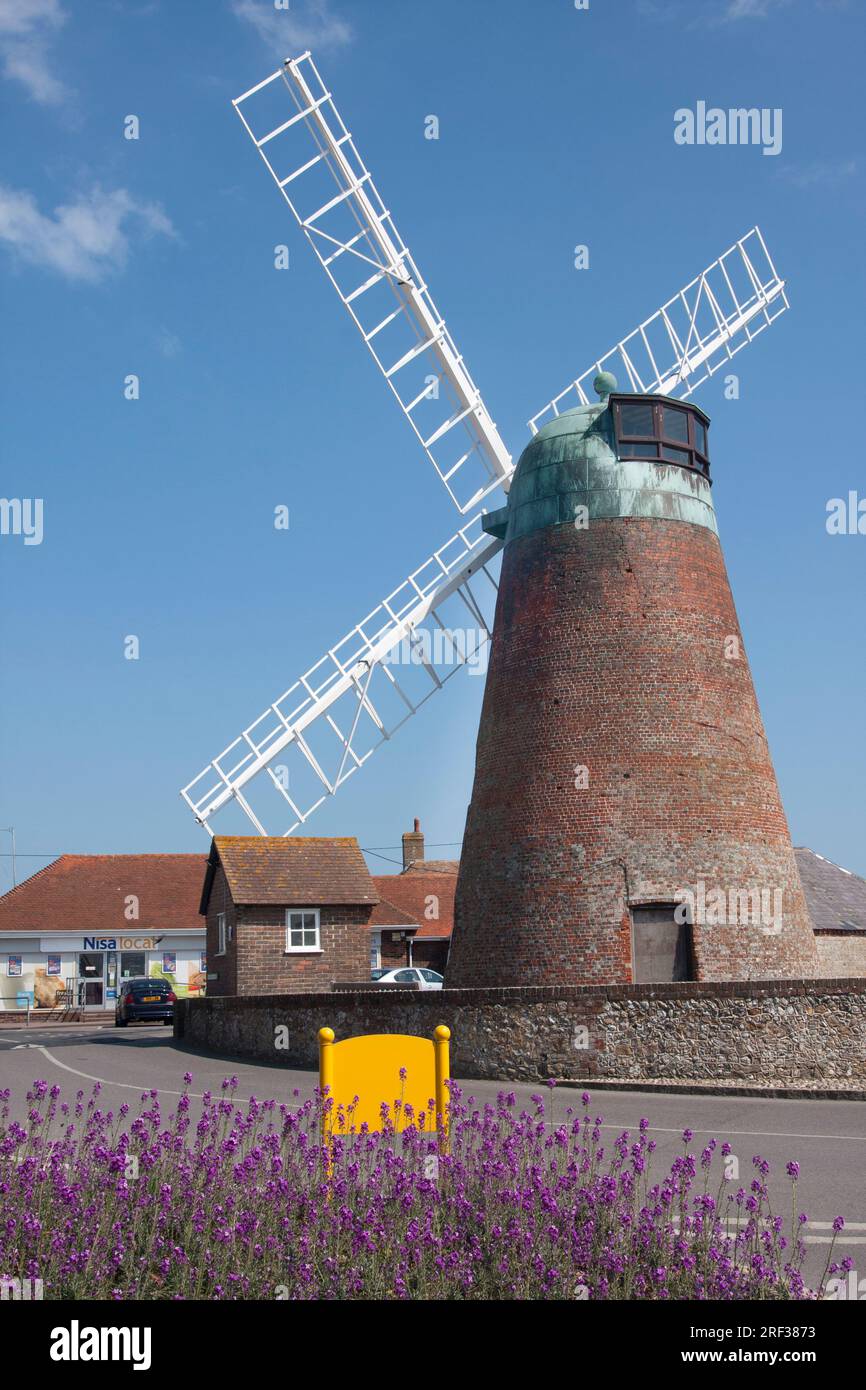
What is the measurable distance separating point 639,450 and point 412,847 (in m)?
37.1

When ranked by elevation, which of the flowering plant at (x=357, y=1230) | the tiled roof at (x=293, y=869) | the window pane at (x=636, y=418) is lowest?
the flowering plant at (x=357, y=1230)

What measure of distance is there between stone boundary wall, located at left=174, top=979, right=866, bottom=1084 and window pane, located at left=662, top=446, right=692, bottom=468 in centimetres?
920

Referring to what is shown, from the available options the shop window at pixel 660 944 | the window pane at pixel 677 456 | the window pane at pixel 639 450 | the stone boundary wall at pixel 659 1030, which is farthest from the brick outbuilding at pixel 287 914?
the window pane at pixel 677 456

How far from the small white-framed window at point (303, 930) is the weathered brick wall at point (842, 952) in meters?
11.8

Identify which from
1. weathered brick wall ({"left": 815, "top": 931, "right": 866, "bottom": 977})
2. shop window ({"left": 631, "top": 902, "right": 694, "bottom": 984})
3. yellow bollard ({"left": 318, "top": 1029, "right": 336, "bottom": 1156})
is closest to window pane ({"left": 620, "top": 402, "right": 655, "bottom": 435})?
shop window ({"left": 631, "top": 902, "right": 694, "bottom": 984})

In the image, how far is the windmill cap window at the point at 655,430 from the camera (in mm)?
21266

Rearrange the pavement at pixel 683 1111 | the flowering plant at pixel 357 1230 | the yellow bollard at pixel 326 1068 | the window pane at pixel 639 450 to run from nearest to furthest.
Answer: the flowering plant at pixel 357 1230
the yellow bollard at pixel 326 1068
the pavement at pixel 683 1111
the window pane at pixel 639 450

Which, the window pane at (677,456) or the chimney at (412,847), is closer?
the window pane at (677,456)

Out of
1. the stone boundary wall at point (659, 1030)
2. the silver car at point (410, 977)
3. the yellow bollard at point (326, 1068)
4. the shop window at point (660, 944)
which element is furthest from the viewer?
the silver car at point (410, 977)

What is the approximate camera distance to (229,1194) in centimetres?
682

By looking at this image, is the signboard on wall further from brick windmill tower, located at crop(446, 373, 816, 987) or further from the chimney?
brick windmill tower, located at crop(446, 373, 816, 987)

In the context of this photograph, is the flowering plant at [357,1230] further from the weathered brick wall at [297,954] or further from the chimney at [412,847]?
the chimney at [412,847]
